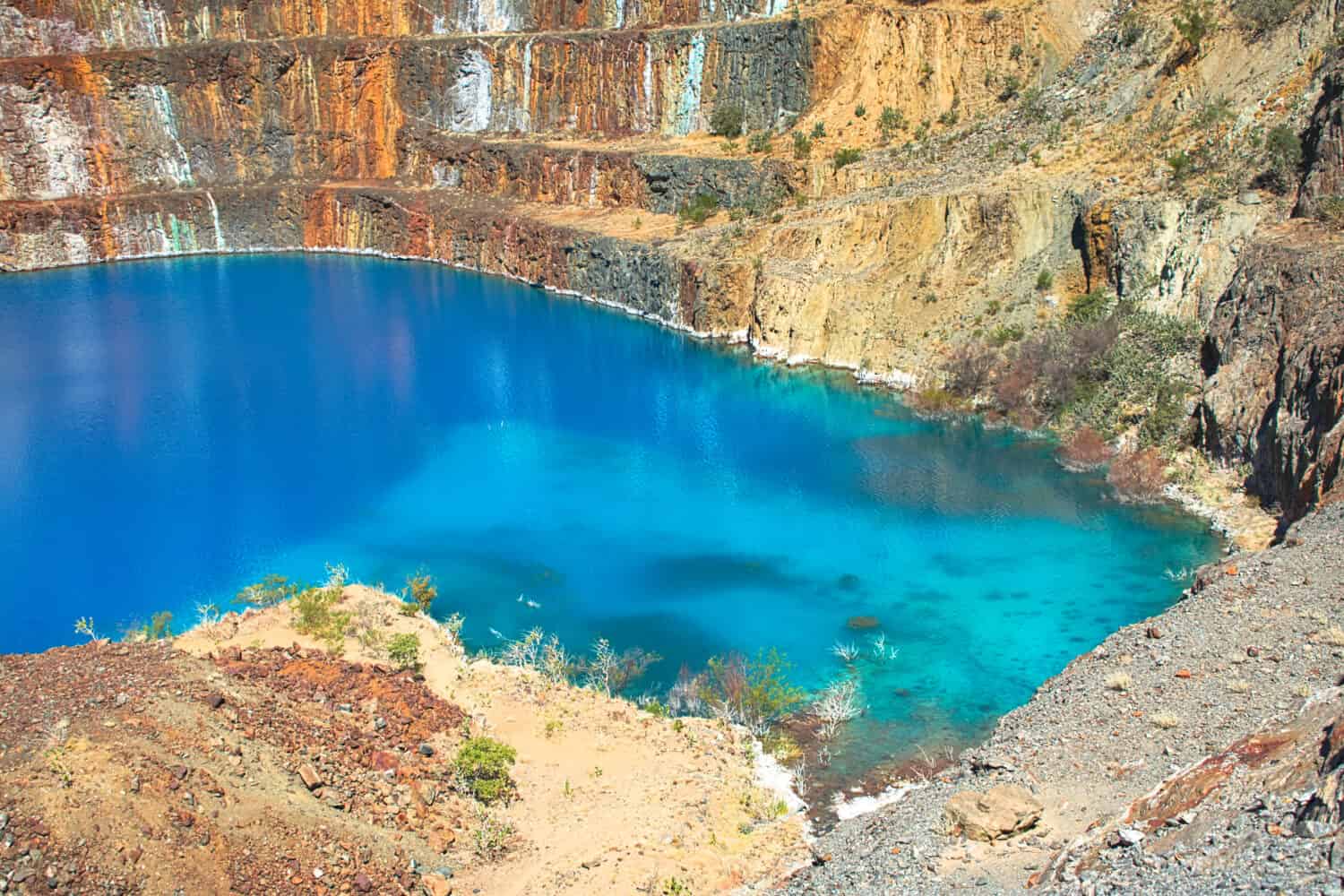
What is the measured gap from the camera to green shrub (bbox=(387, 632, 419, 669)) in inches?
854

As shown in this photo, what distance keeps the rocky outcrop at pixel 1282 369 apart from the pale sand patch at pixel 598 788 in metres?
14.1

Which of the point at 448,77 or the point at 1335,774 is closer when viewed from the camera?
the point at 1335,774

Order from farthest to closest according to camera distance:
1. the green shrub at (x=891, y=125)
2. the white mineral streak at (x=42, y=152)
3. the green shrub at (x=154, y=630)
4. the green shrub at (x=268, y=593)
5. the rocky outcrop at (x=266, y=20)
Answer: the rocky outcrop at (x=266, y=20) < the white mineral streak at (x=42, y=152) < the green shrub at (x=891, y=125) < the green shrub at (x=268, y=593) < the green shrub at (x=154, y=630)

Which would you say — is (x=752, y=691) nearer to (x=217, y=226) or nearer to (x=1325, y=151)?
(x=1325, y=151)

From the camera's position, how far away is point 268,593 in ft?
83.2

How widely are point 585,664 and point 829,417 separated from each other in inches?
704

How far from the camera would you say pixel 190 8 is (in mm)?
76625

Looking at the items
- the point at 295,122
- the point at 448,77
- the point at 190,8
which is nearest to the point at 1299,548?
the point at 448,77

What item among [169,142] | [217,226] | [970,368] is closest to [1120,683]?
[970,368]

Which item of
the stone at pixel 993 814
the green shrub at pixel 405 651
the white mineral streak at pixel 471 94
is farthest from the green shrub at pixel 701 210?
the stone at pixel 993 814

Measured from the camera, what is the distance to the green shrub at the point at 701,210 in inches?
2217

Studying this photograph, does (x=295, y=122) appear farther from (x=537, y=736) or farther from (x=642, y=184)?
(x=537, y=736)

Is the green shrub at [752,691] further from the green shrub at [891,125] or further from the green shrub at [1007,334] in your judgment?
the green shrub at [891,125]

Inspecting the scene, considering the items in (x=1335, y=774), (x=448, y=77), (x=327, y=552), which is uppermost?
(x=448, y=77)
